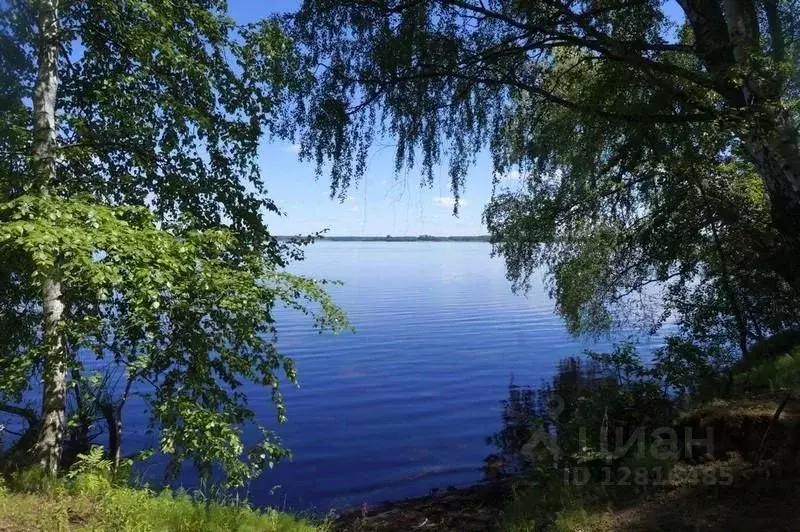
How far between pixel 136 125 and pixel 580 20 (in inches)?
237

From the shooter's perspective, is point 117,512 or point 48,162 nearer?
point 117,512

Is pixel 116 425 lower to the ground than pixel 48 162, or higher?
lower

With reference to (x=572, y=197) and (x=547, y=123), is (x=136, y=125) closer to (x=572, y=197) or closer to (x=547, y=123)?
(x=547, y=123)

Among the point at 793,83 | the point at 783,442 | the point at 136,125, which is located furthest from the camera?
the point at 793,83

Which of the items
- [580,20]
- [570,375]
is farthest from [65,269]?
[570,375]

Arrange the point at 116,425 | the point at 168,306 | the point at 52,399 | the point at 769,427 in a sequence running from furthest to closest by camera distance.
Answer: the point at 116,425 < the point at 52,399 < the point at 168,306 < the point at 769,427

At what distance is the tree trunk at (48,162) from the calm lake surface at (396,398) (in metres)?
2.83

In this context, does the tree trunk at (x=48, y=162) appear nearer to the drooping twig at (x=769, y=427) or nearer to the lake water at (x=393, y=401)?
the lake water at (x=393, y=401)

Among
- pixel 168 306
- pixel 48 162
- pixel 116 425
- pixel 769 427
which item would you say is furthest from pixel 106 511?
pixel 769 427

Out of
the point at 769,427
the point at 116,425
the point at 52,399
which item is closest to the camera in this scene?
the point at 769,427

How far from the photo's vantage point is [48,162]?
652 centimetres

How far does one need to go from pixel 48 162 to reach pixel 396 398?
41.8 feet

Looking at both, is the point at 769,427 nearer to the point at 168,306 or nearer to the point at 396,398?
the point at 168,306

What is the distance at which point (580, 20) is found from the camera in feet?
27.6
